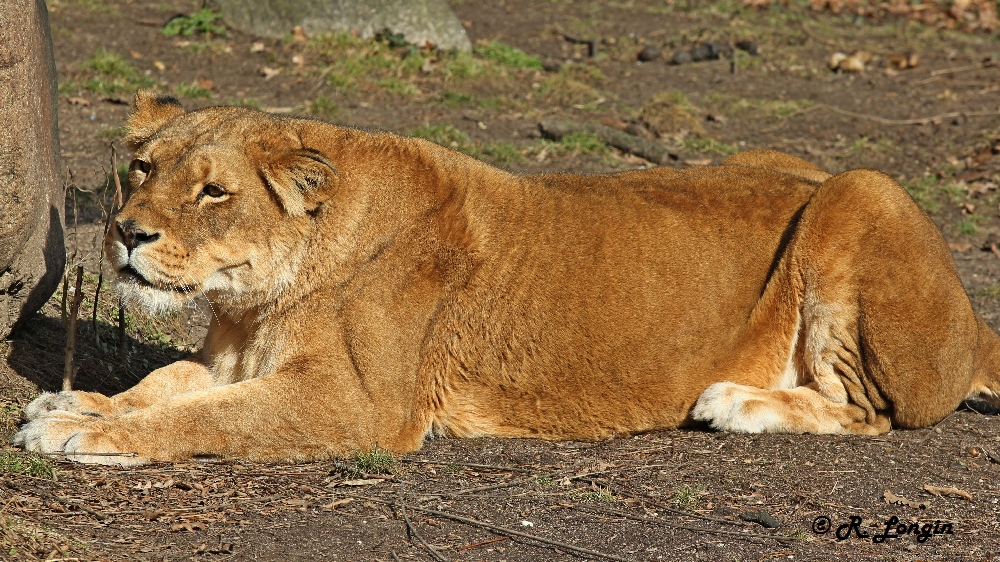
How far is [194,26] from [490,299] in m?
10.2

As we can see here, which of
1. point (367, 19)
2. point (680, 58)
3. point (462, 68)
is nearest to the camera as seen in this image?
point (462, 68)

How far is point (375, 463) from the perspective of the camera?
4.82 meters

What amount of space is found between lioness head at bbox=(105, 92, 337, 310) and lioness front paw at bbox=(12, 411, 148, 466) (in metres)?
0.58

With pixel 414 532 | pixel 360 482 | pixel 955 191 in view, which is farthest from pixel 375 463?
pixel 955 191

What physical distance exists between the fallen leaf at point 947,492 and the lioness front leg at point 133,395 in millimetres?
3490

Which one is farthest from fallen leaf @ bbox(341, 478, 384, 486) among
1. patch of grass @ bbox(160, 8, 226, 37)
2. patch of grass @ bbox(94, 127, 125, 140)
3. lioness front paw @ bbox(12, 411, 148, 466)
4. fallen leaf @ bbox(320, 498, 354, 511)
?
patch of grass @ bbox(160, 8, 226, 37)

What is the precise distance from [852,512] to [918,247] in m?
1.61

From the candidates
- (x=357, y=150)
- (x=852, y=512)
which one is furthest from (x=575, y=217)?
(x=852, y=512)

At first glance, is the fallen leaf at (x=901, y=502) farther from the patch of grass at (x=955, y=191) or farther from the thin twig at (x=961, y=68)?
the thin twig at (x=961, y=68)

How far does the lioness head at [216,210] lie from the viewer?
4.67 metres

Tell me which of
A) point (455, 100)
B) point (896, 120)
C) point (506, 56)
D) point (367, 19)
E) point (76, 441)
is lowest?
point (76, 441)

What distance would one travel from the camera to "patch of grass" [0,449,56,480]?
14.1ft

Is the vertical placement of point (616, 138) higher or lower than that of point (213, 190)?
lower

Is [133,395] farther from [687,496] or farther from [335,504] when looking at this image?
[687,496]
